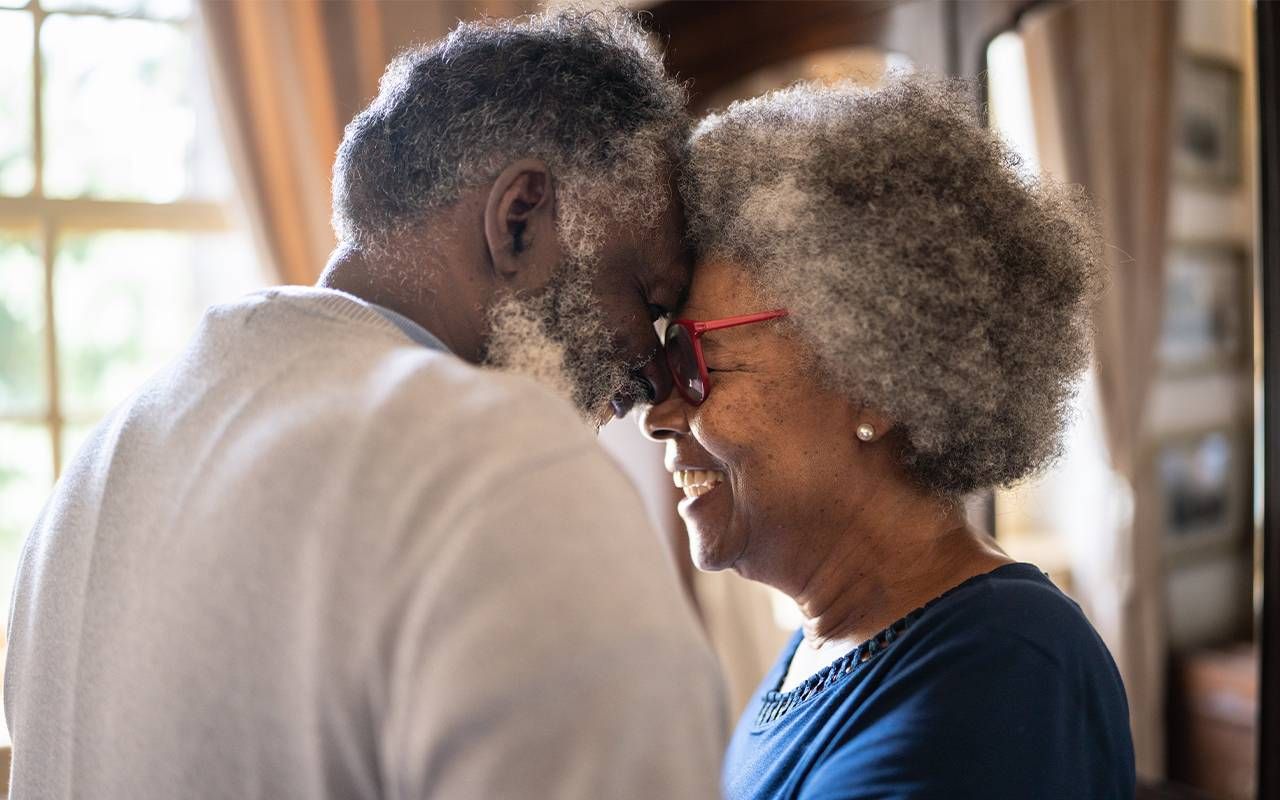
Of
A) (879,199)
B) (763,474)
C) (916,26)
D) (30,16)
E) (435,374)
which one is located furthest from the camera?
(30,16)

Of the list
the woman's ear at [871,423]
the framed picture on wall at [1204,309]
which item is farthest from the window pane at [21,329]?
the framed picture on wall at [1204,309]

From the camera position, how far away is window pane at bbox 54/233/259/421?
299cm

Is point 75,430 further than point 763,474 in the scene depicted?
Yes

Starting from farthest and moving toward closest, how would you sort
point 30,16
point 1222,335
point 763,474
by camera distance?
point 30,16 < point 1222,335 < point 763,474

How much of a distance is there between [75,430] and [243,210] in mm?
767

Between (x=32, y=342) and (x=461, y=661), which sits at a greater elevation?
(x=461, y=661)

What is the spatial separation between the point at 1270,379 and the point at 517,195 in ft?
4.93

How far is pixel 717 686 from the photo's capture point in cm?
77

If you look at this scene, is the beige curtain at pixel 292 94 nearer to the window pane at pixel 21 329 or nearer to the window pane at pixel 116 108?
the window pane at pixel 116 108

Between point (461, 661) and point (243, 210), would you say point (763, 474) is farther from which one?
point (243, 210)

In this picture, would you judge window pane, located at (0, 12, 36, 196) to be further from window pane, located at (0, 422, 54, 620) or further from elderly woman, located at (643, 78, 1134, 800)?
elderly woman, located at (643, 78, 1134, 800)

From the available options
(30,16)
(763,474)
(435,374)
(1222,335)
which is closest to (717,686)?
(435,374)

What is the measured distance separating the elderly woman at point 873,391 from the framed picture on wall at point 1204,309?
31.3 inches

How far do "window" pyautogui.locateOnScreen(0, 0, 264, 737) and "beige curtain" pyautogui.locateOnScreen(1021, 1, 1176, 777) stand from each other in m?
2.09
